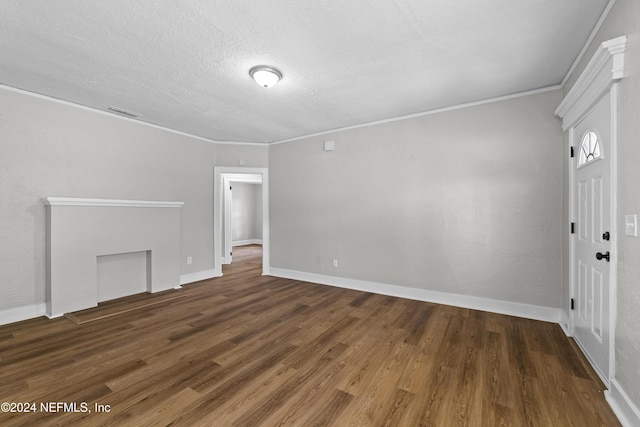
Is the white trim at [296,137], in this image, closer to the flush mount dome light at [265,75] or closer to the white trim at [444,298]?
the flush mount dome light at [265,75]

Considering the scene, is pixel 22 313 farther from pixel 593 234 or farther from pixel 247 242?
pixel 247 242

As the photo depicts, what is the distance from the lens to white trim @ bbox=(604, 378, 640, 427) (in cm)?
149

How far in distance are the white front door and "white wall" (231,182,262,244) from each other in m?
8.79

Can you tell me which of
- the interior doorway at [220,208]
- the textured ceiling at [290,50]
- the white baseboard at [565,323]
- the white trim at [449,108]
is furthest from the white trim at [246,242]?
the white baseboard at [565,323]

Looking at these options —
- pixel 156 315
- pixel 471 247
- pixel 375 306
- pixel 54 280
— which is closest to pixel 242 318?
pixel 156 315

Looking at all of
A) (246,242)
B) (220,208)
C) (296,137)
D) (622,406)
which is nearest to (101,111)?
(220,208)

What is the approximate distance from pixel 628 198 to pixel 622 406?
1.27m

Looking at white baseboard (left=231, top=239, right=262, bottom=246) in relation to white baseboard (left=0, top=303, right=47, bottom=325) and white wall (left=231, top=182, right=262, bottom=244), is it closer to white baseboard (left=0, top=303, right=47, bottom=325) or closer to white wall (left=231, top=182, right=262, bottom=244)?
white wall (left=231, top=182, right=262, bottom=244)

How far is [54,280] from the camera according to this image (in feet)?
10.5

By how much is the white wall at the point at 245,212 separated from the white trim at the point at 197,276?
429 cm

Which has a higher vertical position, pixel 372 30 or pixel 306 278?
pixel 372 30

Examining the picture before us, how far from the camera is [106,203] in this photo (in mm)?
3646

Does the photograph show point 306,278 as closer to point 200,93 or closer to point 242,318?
point 242,318

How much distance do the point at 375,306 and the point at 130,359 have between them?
8.96 feet
